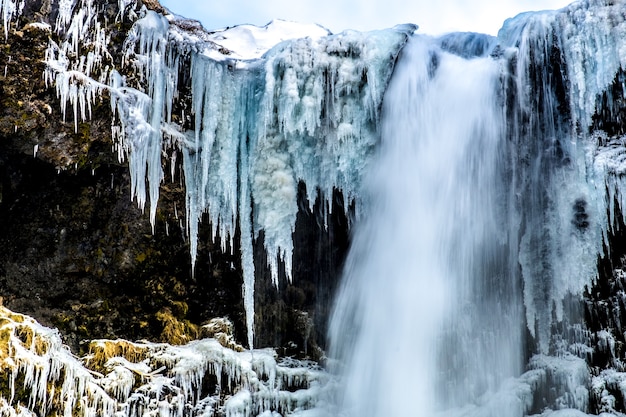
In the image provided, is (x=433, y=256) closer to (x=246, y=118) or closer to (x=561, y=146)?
(x=561, y=146)

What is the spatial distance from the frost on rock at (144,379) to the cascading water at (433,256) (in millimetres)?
834

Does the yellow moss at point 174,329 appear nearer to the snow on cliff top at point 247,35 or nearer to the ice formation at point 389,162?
the ice formation at point 389,162

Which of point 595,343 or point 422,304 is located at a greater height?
point 422,304

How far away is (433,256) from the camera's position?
25.6ft

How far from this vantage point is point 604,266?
7.87 meters

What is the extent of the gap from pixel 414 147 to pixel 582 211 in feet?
6.69

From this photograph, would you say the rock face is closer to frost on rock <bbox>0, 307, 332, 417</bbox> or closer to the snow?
frost on rock <bbox>0, 307, 332, 417</bbox>

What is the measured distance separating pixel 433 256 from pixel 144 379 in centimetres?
367

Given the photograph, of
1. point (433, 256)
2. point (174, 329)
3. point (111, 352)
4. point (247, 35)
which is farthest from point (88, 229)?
point (433, 256)

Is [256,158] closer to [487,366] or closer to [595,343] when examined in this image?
[487,366]

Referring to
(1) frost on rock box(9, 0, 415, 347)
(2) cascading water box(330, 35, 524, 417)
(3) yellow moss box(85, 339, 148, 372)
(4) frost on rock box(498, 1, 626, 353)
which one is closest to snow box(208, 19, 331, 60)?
(1) frost on rock box(9, 0, 415, 347)

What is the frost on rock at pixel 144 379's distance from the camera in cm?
592

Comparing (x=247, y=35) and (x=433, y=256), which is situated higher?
(x=247, y=35)

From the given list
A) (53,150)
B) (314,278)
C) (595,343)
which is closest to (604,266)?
(595,343)
